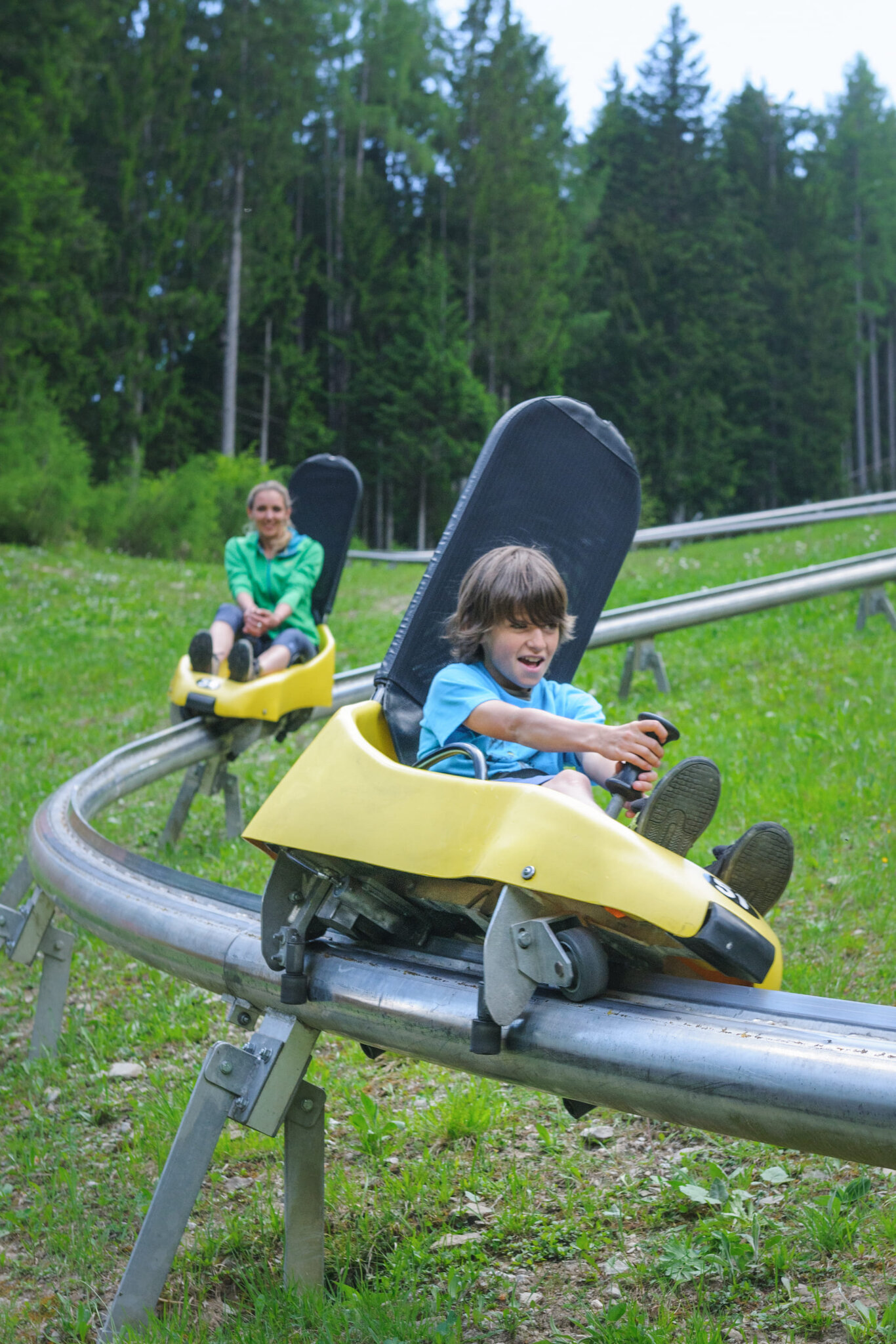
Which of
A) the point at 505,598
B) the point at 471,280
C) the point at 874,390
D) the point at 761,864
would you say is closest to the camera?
the point at 761,864

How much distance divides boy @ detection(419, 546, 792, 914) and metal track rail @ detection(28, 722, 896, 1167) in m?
0.35

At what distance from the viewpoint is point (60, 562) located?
643 inches

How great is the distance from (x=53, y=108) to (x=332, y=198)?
43.8 feet

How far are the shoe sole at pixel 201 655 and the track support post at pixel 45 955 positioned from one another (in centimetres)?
208

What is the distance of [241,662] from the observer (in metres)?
5.70

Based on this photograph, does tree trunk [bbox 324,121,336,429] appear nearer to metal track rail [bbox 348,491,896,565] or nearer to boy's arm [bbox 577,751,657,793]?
metal track rail [bbox 348,491,896,565]

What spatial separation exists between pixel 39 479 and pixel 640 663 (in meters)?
13.9

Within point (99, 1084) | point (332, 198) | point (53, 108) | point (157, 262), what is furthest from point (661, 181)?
point (99, 1084)

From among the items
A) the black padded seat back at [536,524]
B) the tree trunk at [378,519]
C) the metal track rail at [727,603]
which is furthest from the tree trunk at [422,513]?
the black padded seat back at [536,524]

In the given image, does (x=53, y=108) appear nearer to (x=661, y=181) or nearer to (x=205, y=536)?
(x=205, y=536)

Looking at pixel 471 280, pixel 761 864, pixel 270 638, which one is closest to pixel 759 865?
pixel 761 864

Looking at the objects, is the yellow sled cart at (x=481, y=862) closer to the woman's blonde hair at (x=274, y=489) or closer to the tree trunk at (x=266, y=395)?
the woman's blonde hair at (x=274, y=489)

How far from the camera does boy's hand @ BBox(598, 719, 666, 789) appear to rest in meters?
2.28

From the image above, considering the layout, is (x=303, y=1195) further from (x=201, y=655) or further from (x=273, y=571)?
(x=273, y=571)
